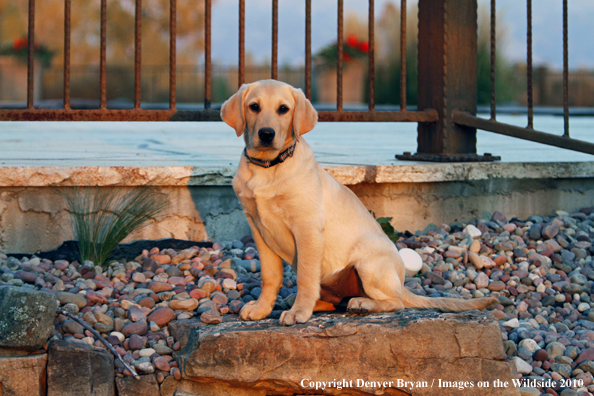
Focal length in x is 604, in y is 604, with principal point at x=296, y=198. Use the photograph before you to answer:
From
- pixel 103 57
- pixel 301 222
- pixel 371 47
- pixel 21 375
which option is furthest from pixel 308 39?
pixel 21 375

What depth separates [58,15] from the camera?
25.4 meters

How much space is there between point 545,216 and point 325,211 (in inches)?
94.2

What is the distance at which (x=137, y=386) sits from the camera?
250 centimetres

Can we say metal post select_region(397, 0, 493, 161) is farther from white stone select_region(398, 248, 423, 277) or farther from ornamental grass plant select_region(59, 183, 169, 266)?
ornamental grass plant select_region(59, 183, 169, 266)

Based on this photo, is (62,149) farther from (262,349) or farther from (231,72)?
(231,72)

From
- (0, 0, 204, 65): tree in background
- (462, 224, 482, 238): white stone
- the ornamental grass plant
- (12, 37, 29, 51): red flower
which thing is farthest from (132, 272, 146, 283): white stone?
(0, 0, 204, 65): tree in background

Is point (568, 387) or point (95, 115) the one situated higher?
point (95, 115)

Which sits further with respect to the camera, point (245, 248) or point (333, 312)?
point (245, 248)

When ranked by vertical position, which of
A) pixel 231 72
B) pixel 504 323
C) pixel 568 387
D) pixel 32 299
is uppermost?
pixel 231 72

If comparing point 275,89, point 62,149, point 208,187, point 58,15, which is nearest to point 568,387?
point 275,89

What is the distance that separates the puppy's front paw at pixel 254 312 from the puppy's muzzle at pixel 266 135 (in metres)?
0.73

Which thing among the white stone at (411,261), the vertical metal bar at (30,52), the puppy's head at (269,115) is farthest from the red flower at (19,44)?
the puppy's head at (269,115)

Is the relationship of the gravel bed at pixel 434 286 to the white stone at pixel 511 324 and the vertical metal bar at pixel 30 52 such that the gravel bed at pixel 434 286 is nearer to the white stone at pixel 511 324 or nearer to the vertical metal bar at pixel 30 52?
the white stone at pixel 511 324

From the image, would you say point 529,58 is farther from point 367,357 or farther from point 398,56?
point 398,56
